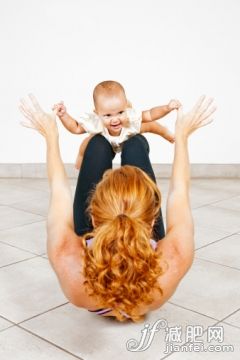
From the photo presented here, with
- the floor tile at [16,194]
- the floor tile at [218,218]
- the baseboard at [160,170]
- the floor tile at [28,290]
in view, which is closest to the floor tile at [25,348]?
the floor tile at [28,290]

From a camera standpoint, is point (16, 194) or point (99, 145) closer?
point (99, 145)

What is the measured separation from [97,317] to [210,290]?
0.47 m

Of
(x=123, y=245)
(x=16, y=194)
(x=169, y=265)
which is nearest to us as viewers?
(x=123, y=245)

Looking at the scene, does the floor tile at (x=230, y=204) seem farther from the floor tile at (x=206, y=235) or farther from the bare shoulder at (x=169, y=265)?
the bare shoulder at (x=169, y=265)

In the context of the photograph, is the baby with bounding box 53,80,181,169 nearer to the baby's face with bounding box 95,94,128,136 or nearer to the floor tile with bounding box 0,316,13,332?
the baby's face with bounding box 95,94,128,136

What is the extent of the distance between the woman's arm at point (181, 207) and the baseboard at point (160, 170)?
2.52 metres

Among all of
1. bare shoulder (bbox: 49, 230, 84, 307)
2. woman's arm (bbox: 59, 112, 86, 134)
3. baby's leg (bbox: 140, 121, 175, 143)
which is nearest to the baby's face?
woman's arm (bbox: 59, 112, 86, 134)

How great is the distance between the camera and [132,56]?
376cm

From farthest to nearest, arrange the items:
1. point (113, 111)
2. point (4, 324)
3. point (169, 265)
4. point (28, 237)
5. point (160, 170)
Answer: point (160, 170) → point (28, 237) → point (113, 111) → point (4, 324) → point (169, 265)

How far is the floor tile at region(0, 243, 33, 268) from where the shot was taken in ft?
6.63

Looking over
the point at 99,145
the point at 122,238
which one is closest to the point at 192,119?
the point at 99,145

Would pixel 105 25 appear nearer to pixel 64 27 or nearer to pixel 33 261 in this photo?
pixel 64 27

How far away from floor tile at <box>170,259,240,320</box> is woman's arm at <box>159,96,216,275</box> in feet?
1.38

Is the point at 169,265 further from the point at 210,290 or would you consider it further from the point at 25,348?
the point at 210,290
